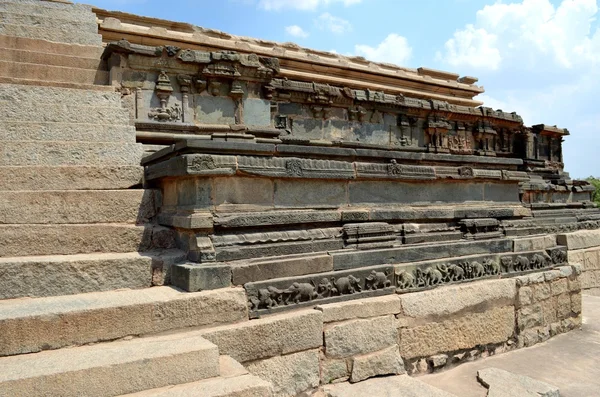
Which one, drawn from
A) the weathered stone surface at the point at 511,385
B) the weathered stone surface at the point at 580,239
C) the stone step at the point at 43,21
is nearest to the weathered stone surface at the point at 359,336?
the weathered stone surface at the point at 511,385

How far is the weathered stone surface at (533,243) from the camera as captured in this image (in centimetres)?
541

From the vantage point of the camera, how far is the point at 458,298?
4.46m

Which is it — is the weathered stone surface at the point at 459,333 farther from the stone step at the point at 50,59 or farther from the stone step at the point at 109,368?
the stone step at the point at 50,59

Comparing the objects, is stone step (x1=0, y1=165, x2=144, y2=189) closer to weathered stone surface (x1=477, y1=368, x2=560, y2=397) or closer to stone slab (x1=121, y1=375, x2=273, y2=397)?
stone slab (x1=121, y1=375, x2=273, y2=397)

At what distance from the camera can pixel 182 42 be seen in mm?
9359

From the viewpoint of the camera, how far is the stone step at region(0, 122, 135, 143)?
4.75m

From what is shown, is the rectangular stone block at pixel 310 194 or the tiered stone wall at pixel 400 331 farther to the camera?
the rectangular stone block at pixel 310 194

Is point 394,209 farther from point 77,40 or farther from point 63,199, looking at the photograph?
point 77,40

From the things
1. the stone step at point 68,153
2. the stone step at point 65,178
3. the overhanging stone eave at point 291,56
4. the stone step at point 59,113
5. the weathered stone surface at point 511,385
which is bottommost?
the weathered stone surface at point 511,385

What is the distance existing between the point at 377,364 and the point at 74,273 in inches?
98.1

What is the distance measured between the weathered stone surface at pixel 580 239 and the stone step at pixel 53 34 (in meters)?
9.52

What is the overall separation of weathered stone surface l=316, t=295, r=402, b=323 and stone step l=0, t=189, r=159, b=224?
189cm

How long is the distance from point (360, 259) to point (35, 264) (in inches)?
102

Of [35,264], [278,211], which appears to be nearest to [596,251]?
[278,211]
